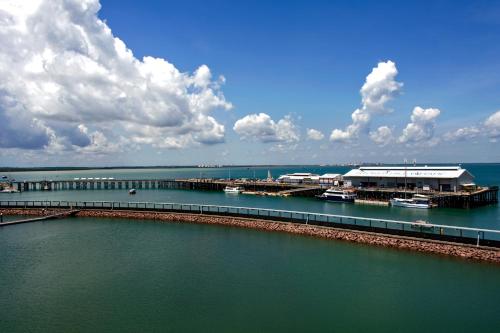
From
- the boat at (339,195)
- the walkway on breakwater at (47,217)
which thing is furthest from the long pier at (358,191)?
the walkway on breakwater at (47,217)

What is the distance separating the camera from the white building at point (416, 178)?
7638 centimetres

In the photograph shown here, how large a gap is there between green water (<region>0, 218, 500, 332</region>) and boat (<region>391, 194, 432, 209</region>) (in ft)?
121

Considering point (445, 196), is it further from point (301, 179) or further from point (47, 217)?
point (47, 217)

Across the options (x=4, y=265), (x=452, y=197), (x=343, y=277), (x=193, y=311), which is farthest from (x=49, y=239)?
(x=452, y=197)

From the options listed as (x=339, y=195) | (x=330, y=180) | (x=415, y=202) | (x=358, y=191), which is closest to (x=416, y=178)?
(x=415, y=202)

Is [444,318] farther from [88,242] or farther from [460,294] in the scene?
[88,242]

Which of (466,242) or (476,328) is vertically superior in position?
(466,242)

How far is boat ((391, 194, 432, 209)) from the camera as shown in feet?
225

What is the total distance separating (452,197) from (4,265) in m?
76.6

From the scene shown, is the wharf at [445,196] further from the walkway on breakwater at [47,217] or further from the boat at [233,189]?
the walkway on breakwater at [47,217]

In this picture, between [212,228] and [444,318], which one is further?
[212,228]

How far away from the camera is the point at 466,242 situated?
34.8 m

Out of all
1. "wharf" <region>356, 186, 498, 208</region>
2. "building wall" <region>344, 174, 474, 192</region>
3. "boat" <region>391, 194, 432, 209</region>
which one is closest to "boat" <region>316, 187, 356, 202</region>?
"wharf" <region>356, 186, 498, 208</region>

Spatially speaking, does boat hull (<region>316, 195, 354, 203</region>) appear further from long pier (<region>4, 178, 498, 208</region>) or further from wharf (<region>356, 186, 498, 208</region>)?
long pier (<region>4, 178, 498, 208</region>)
